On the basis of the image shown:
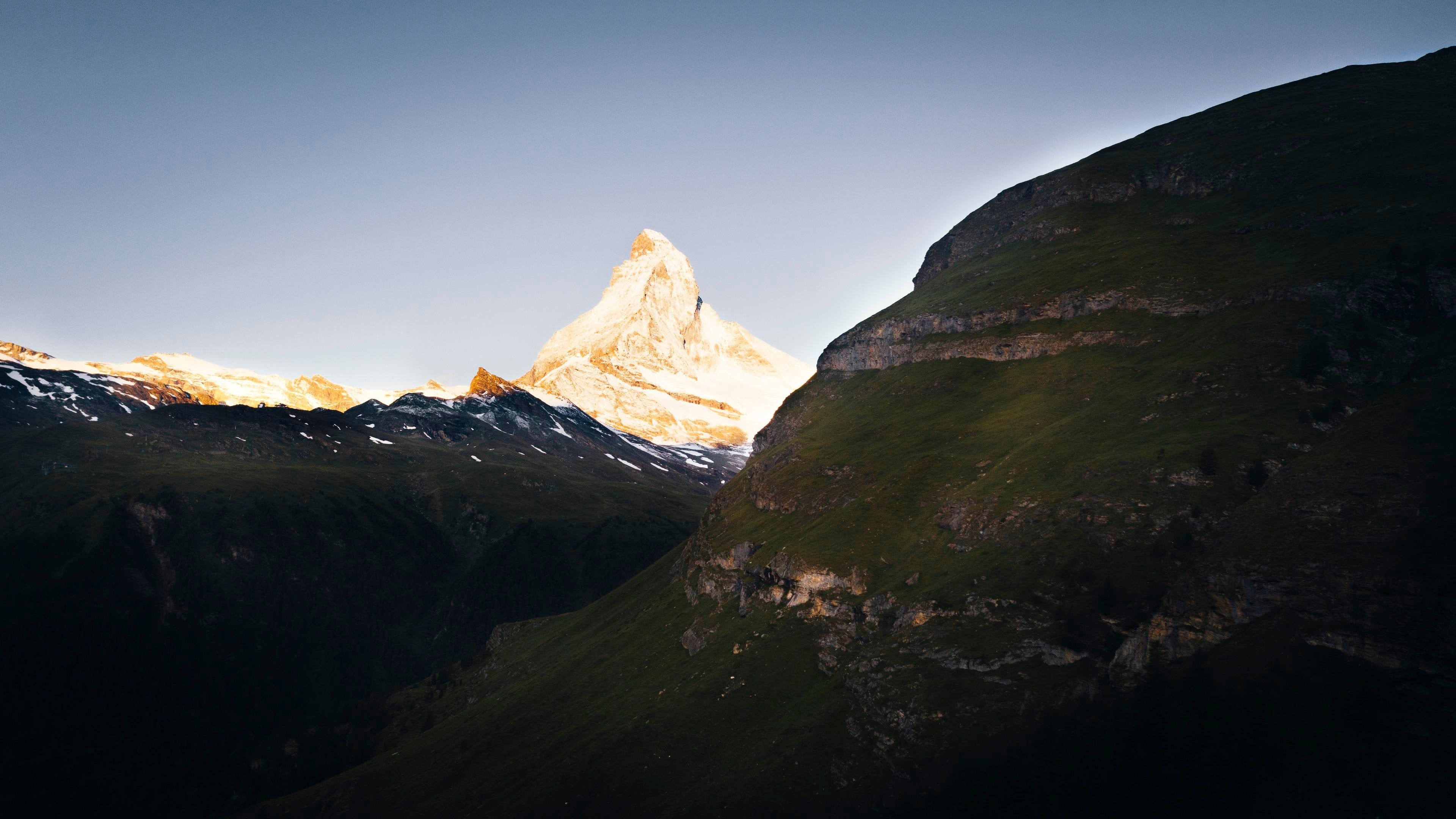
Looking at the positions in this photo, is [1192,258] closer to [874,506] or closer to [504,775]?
[874,506]

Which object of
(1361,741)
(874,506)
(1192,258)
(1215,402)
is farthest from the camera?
(1192,258)

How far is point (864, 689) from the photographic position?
5113 inches

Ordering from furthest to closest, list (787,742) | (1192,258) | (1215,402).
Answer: (1192,258) < (1215,402) < (787,742)

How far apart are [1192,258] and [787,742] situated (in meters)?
155

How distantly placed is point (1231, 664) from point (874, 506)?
273ft

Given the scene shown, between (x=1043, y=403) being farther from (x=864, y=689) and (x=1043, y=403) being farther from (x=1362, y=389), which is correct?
(x=864, y=689)

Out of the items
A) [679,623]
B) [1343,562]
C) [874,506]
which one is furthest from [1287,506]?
[679,623]

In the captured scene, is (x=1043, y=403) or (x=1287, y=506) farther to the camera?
(x=1043, y=403)

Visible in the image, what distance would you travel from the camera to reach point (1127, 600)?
11356 cm

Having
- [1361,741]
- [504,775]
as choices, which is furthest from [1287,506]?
[504,775]

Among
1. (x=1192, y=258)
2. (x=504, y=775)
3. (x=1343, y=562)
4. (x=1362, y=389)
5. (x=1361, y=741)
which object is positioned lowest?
(x=504, y=775)

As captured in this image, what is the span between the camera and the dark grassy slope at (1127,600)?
9112 centimetres

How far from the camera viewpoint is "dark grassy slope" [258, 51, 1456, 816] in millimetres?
91125

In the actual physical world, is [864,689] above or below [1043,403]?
below
